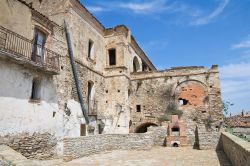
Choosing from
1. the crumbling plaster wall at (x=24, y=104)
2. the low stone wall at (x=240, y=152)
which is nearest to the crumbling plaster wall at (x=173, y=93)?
the crumbling plaster wall at (x=24, y=104)

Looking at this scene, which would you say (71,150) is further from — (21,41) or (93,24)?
(93,24)

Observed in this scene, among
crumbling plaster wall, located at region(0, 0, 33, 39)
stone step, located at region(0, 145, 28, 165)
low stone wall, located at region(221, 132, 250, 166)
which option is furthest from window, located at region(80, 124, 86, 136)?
low stone wall, located at region(221, 132, 250, 166)

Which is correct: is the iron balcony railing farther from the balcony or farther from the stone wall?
the stone wall

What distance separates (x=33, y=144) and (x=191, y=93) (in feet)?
43.7

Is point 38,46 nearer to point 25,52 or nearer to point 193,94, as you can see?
point 25,52

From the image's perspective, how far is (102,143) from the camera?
12875 mm

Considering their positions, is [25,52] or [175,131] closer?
[25,52]

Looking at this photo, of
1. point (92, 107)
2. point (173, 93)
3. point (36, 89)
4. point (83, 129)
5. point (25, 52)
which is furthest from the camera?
point (173, 93)

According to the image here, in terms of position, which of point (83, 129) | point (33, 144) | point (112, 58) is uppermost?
point (112, 58)

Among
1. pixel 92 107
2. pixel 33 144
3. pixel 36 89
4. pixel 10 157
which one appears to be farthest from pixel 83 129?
pixel 10 157

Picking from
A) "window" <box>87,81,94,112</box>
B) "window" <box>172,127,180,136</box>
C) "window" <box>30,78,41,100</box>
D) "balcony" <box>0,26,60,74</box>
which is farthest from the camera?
"window" <box>87,81,94,112</box>

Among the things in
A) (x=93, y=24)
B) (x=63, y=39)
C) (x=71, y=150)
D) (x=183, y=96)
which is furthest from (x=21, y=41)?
(x=183, y=96)

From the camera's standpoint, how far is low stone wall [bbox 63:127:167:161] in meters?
10.5

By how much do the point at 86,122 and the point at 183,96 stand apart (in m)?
8.64
